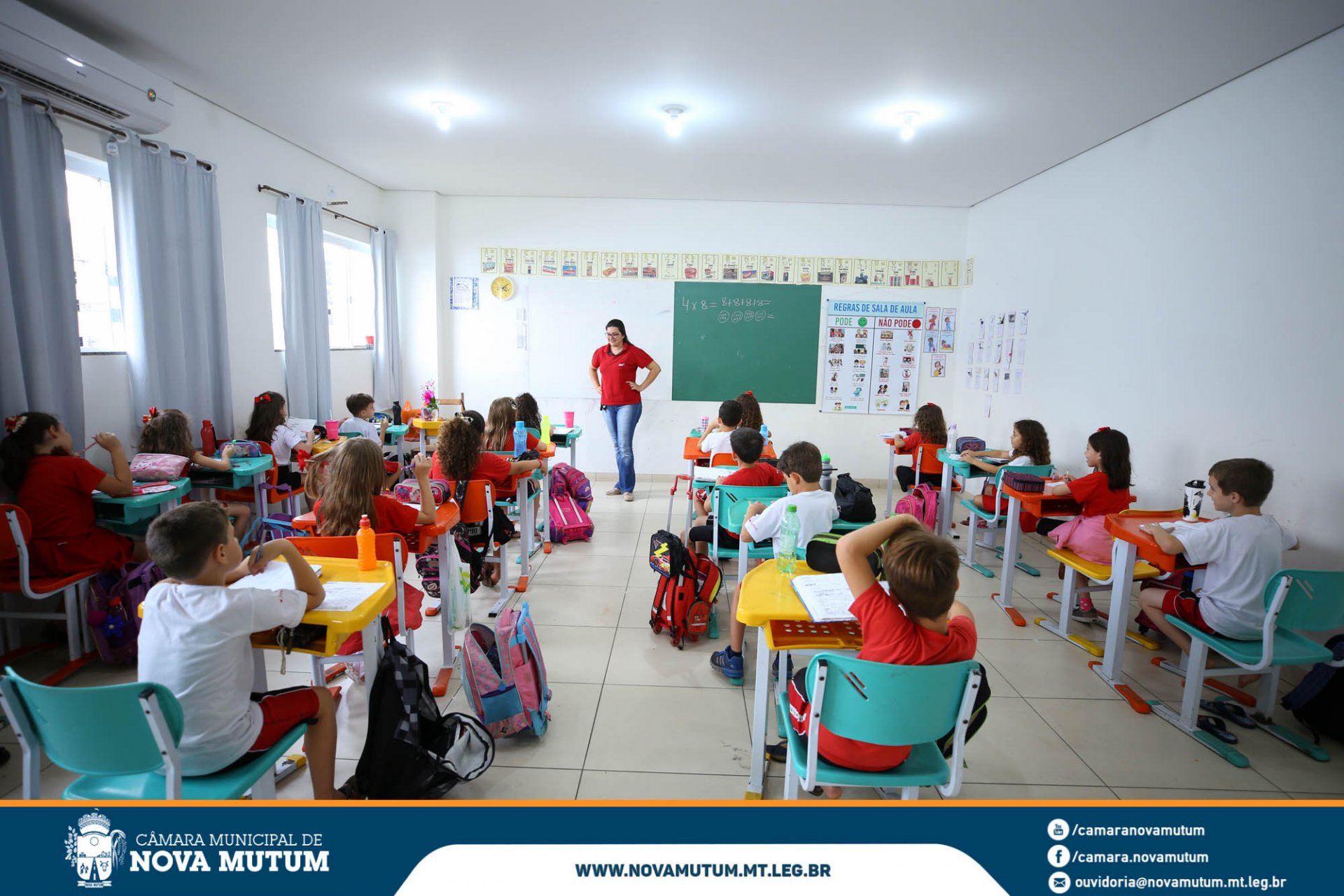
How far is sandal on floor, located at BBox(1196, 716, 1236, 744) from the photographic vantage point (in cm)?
256

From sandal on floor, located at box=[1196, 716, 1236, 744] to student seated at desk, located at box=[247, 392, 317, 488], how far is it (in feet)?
16.9

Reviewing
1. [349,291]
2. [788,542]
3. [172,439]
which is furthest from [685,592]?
[349,291]

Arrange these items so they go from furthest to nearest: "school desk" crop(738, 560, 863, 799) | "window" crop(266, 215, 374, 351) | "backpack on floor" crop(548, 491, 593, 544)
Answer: "window" crop(266, 215, 374, 351) < "backpack on floor" crop(548, 491, 593, 544) < "school desk" crop(738, 560, 863, 799)

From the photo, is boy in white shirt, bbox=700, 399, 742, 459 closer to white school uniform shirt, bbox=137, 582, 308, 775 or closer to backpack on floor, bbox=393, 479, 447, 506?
backpack on floor, bbox=393, 479, 447, 506

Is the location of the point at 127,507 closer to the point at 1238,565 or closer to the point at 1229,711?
the point at 1238,565

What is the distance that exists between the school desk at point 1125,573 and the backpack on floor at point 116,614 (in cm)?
434

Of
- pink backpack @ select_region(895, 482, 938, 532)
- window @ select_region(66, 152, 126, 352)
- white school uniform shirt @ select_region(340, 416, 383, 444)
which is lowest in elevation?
pink backpack @ select_region(895, 482, 938, 532)

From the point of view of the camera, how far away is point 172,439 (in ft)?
11.8

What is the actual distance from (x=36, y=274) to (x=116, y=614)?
5.43 feet

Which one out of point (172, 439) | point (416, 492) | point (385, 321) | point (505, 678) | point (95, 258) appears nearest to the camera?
point (505, 678)

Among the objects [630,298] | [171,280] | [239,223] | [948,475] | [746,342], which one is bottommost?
[948,475]

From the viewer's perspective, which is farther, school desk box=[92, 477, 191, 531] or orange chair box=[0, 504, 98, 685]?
school desk box=[92, 477, 191, 531]

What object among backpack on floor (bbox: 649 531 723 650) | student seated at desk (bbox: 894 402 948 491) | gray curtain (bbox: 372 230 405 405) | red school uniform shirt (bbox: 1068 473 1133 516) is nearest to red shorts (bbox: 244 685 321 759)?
backpack on floor (bbox: 649 531 723 650)

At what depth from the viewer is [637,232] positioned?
274 inches
